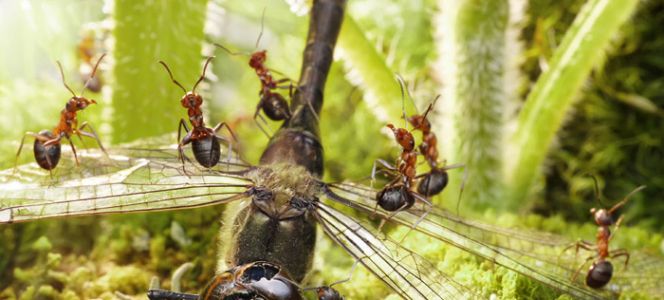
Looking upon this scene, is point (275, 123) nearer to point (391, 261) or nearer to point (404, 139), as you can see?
point (404, 139)

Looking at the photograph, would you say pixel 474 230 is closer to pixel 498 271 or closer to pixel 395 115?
pixel 498 271

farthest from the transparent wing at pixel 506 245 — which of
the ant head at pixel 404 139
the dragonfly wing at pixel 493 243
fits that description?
the ant head at pixel 404 139

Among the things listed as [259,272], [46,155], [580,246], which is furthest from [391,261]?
[46,155]

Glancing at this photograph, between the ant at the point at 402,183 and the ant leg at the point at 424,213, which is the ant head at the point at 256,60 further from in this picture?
the ant leg at the point at 424,213

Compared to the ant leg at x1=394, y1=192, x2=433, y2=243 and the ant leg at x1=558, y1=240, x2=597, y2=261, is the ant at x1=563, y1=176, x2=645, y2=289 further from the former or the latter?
the ant leg at x1=394, y1=192, x2=433, y2=243

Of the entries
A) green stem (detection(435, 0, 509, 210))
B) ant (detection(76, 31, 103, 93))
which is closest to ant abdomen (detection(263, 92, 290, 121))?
green stem (detection(435, 0, 509, 210))
